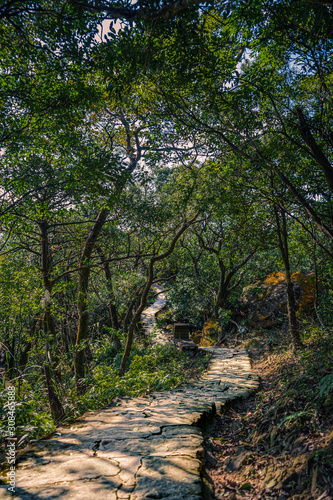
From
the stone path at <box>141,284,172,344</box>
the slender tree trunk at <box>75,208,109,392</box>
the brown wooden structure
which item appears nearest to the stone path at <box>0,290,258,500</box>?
the slender tree trunk at <box>75,208,109,392</box>

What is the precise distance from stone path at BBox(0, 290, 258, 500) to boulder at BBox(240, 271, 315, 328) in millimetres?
6456

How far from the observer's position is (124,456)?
240cm

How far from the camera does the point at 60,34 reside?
369 centimetres

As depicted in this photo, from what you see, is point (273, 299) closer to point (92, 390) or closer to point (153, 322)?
point (92, 390)

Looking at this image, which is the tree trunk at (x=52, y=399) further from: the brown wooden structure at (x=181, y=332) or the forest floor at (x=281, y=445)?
the brown wooden structure at (x=181, y=332)

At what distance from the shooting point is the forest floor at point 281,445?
1.89 metres

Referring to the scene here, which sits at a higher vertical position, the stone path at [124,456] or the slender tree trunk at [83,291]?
the slender tree trunk at [83,291]

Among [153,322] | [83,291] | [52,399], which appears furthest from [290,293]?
[153,322]

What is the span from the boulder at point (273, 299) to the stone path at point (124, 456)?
6.46 metres

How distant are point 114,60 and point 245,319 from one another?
1052 centimetres

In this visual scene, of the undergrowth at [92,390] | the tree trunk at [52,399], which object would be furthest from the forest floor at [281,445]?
the tree trunk at [52,399]

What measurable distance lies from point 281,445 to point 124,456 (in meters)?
1.43

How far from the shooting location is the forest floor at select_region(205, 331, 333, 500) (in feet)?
6.21

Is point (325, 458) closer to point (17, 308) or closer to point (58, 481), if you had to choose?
point (58, 481)
